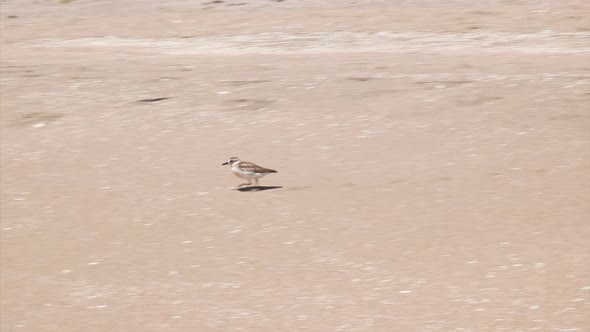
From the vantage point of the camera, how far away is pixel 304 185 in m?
10.4

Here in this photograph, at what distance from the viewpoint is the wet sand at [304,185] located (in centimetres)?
816

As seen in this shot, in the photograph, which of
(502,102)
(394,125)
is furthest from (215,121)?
(502,102)

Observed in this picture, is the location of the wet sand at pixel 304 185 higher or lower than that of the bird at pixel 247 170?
lower

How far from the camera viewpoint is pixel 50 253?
Answer: 9.34 metres

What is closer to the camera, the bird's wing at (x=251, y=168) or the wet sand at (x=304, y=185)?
the wet sand at (x=304, y=185)

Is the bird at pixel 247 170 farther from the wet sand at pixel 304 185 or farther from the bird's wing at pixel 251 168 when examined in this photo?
the wet sand at pixel 304 185

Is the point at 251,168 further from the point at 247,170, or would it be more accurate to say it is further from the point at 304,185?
the point at 304,185

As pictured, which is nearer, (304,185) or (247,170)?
(247,170)

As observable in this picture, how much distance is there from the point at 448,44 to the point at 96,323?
9489 millimetres

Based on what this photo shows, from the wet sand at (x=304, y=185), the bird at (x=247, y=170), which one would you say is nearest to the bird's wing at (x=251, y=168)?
the bird at (x=247, y=170)

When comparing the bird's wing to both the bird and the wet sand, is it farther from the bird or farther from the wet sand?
the wet sand

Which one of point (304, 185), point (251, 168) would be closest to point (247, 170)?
point (251, 168)

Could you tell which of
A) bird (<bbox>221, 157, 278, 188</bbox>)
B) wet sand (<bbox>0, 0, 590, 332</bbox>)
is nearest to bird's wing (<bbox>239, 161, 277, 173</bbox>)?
bird (<bbox>221, 157, 278, 188</bbox>)

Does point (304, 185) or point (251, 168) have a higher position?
point (251, 168)
